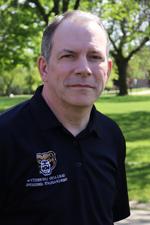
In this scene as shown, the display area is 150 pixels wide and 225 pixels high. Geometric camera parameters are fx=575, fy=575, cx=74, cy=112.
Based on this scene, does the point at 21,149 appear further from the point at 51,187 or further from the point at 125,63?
the point at 125,63

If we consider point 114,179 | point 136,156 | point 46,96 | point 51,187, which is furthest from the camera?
point 136,156

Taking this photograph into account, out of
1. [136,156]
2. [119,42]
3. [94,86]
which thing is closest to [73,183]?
[94,86]

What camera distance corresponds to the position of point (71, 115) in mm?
2467

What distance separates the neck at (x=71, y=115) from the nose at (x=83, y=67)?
0.50ft

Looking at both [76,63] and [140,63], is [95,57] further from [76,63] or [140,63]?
[140,63]

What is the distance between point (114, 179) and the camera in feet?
8.86

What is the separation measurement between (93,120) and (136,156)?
32.6 ft

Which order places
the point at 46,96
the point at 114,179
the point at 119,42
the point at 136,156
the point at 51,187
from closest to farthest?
the point at 51,187
the point at 46,96
the point at 114,179
the point at 136,156
the point at 119,42

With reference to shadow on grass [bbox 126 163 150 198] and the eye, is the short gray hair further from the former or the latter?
shadow on grass [bbox 126 163 150 198]

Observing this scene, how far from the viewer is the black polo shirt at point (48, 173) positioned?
232 cm

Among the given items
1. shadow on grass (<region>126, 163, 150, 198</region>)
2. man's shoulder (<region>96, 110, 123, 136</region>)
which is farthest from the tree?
man's shoulder (<region>96, 110, 123, 136</region>)

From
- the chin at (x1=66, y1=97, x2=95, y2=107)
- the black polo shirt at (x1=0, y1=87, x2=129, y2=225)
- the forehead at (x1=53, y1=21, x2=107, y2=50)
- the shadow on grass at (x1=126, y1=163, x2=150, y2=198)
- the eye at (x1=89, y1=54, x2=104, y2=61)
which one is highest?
the forehead at (x1=53, y1=21, x2=107, y2=50)

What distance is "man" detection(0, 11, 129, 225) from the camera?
2.32 m

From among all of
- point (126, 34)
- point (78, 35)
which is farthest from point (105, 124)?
point (126, 34)
